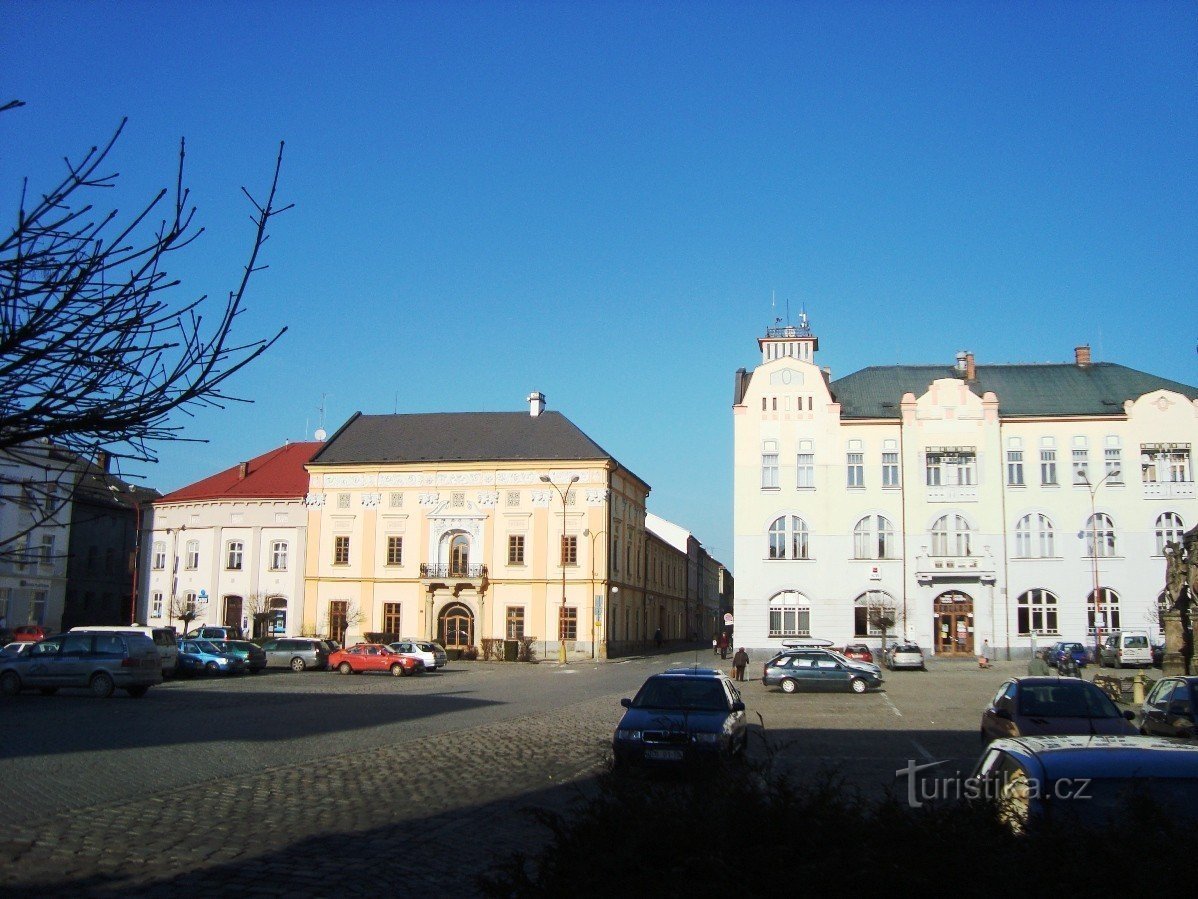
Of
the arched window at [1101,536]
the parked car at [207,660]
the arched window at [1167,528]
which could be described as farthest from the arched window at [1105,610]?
the parked car at [207,660]

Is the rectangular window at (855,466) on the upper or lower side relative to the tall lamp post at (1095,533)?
upper

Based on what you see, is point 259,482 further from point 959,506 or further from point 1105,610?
point 1105,610

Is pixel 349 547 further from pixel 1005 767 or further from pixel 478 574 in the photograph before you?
pixel 1005 767

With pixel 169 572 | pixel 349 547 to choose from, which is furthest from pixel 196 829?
pixel 169 572

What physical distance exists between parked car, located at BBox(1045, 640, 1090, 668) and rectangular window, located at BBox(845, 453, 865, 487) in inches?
542

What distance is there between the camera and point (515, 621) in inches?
2635

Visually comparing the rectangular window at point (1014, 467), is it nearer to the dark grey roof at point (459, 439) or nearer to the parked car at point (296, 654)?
the dark grey roof at point (459, 439)

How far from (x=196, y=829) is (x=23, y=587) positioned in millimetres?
62135

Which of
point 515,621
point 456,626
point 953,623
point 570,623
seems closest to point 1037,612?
point 953,623

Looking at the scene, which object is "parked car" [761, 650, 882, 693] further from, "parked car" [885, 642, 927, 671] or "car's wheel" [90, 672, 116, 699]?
"car's wheel" [90, 672, 116, 699]

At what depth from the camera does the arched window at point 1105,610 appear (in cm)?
5850

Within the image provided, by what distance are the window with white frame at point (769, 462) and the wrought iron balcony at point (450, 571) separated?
60.4ft

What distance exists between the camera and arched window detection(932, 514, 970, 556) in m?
60.9

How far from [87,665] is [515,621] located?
37.9 metres
